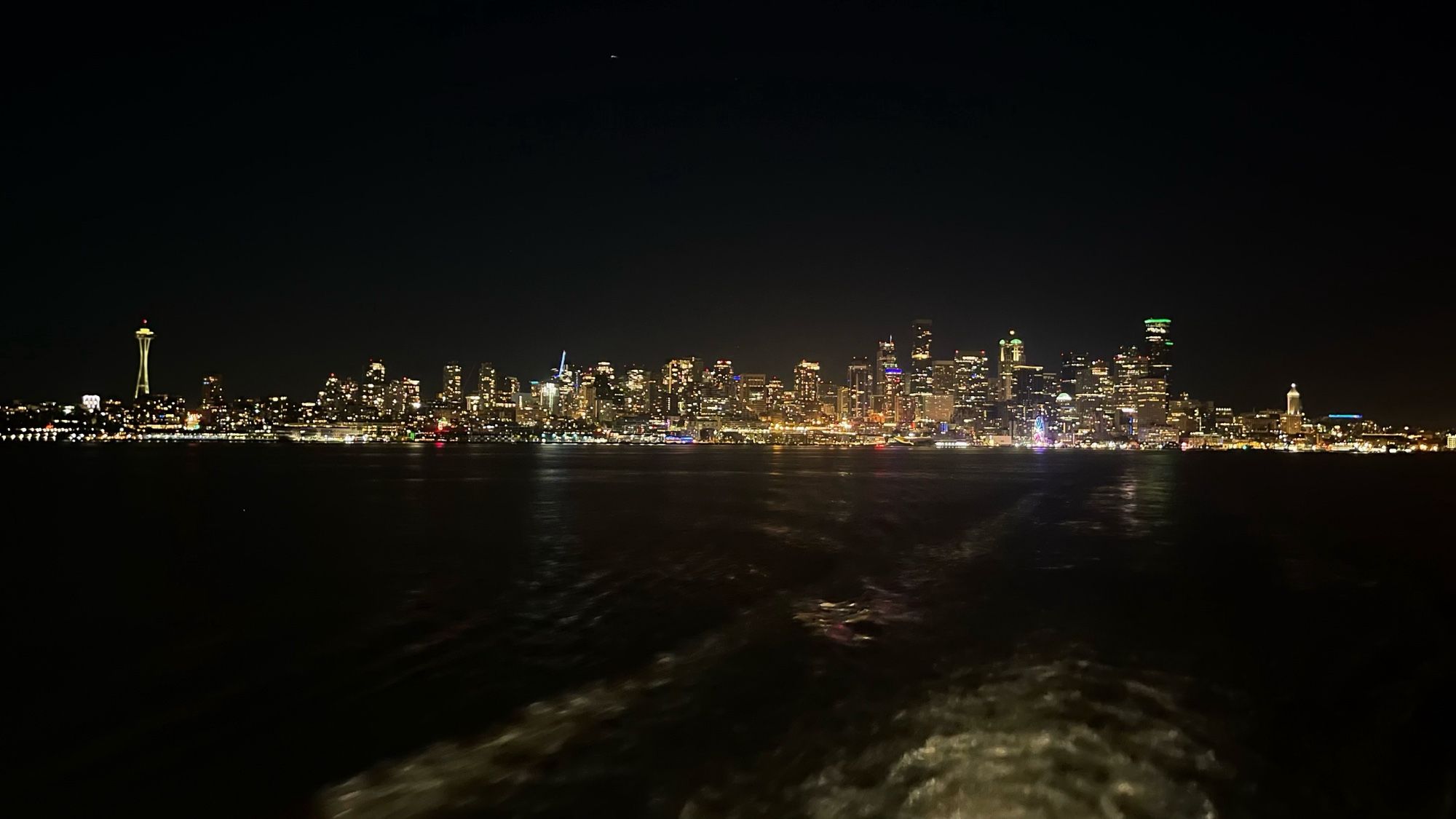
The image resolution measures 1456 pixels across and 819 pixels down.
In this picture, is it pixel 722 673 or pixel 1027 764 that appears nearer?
pixel 1027 764

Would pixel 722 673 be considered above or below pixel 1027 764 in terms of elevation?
below

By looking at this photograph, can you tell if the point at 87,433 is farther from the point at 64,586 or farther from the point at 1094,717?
the point at 1094,717

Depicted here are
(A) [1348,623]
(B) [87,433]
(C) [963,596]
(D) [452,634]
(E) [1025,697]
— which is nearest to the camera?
(E) [1025,697]

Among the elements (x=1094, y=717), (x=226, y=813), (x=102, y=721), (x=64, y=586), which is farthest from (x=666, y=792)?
(x=64, y=586)

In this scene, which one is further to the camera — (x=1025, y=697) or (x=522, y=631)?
(x=522, y=631)

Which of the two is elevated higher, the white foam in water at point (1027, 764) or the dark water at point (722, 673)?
the white foam in water at point (1027, 764)
